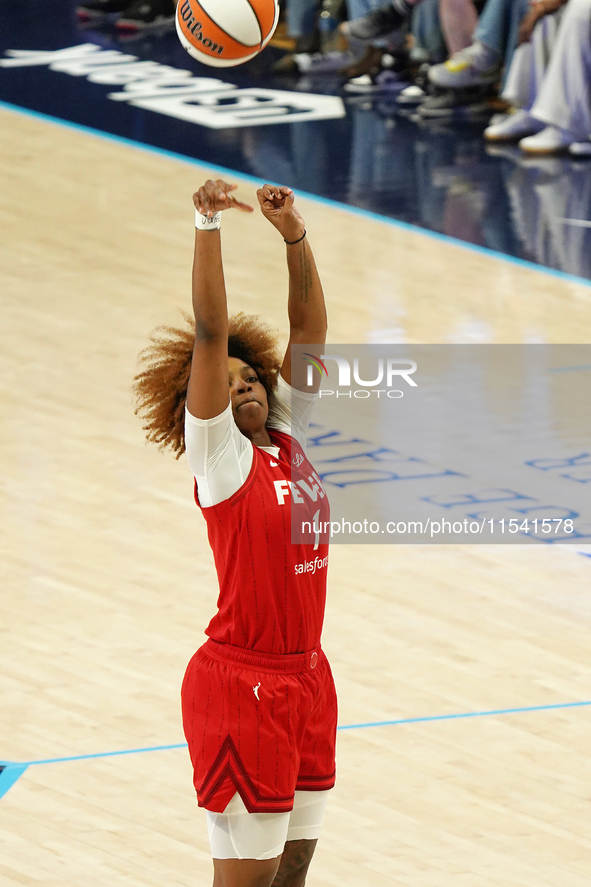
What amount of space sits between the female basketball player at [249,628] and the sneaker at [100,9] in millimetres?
15100

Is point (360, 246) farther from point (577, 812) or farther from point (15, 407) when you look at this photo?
point (577, 812)

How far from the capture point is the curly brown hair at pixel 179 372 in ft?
11.4

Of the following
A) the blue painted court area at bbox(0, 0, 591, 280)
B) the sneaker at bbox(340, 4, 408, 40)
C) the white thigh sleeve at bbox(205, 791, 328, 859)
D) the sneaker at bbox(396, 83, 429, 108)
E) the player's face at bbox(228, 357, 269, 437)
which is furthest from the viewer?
the sneaker at bbox(396, 83, 429, 108)

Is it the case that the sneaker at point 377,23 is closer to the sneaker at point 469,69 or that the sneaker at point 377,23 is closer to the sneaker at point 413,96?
the sneaker at point 413,96

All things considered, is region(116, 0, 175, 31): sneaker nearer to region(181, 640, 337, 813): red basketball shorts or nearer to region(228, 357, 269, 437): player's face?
region(228, 357, 269, 437): player's face

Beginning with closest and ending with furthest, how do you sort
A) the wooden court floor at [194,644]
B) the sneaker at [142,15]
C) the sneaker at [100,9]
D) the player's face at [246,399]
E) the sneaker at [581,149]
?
the player's face at [246,399] → the wooden court floor at [194,644] → the sneaker at [581,149] → the sneaker at [142,15] → the sneaker at [100,9]

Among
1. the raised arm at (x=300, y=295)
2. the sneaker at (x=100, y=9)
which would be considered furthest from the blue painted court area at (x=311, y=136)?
the raised arm at (x=300, y=295)

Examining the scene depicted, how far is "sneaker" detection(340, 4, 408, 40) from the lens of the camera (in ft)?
46.9

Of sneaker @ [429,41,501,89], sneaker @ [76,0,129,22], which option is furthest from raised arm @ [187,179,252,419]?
sneaker @ [76,0,129,22]

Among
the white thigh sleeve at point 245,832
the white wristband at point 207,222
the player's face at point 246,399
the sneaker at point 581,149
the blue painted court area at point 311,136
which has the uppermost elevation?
the white wristband at point 207,222

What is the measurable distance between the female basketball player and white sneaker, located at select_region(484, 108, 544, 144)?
9911 mm

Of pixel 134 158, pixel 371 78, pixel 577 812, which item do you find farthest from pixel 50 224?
pixel 577 812

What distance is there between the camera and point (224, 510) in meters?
3.25

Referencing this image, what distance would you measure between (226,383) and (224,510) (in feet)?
0.91
